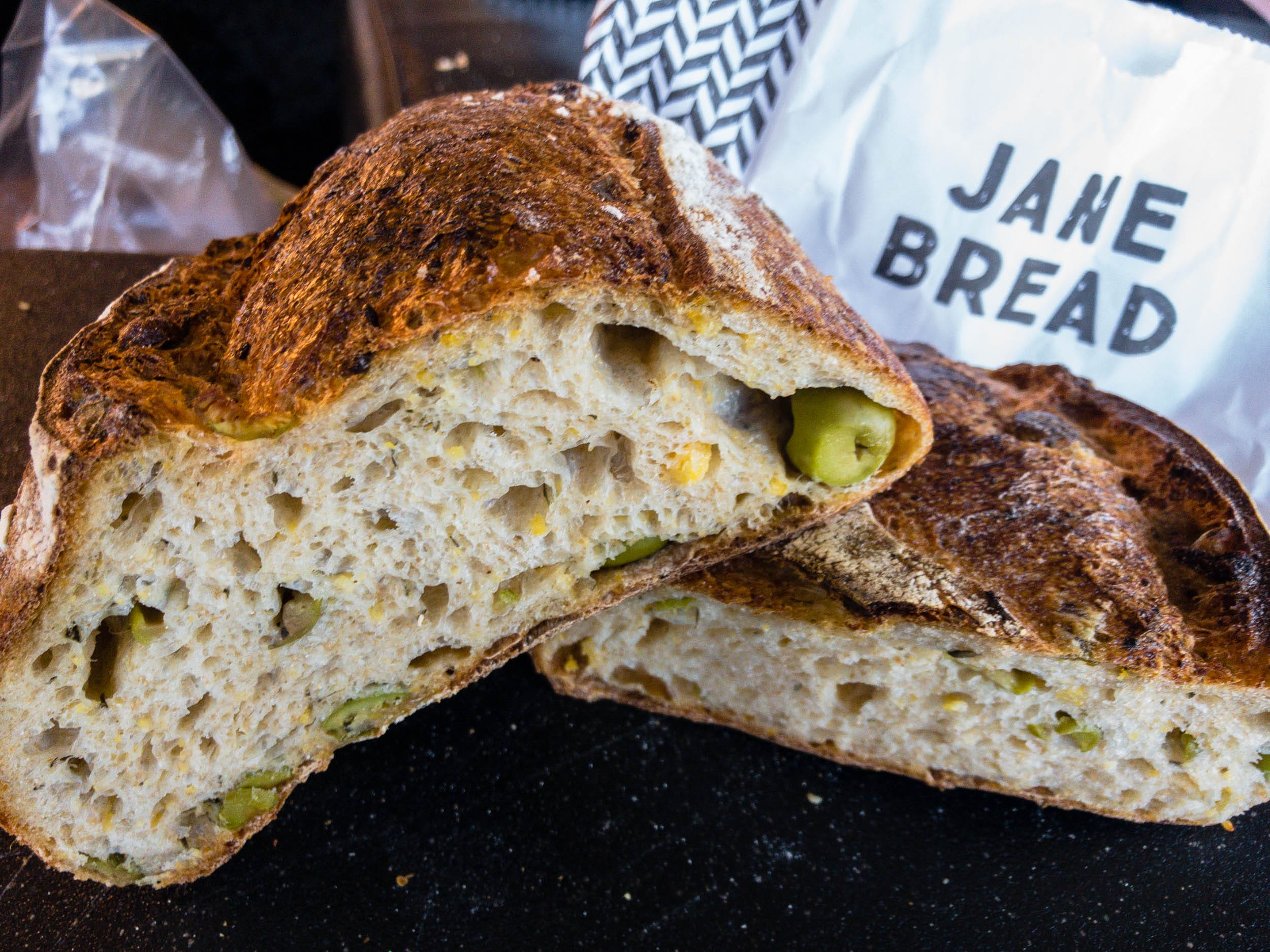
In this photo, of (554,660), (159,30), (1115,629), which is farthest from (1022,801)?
(159,30)

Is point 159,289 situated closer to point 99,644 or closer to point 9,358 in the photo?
point 99,644

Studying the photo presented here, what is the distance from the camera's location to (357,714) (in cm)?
204

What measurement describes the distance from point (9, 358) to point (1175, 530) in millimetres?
3158

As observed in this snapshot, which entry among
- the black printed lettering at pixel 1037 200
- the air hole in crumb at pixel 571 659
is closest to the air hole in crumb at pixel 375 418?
the air hole in crumb at pixel 571 659

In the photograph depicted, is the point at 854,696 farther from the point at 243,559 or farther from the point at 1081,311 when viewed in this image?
the point at 1081,311

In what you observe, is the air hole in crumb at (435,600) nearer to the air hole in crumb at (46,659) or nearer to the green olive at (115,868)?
the air hole in crumb at (46,659)

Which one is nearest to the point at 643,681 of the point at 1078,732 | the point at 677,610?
the point at 677,610

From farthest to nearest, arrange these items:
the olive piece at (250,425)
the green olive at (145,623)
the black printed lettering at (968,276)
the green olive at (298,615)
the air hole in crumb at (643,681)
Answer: the black printed lettering at (968,276)
the air hole in crumb at (643,681)
the green olive at (298,615)
the green olive at (145,623)
the olive piece at (250,425)

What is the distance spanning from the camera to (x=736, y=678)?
7.63 feet

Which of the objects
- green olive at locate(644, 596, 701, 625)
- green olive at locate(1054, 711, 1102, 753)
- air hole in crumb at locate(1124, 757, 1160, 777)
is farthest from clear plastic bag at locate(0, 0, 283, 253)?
air hole in crumb at locate(1124, 757, 1160, 777)

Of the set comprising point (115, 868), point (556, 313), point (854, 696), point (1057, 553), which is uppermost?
point (556, 313)

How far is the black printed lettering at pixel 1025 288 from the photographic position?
3170 mm

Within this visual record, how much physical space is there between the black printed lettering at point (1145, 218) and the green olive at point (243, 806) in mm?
2893

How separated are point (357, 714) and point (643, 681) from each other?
0.70m
